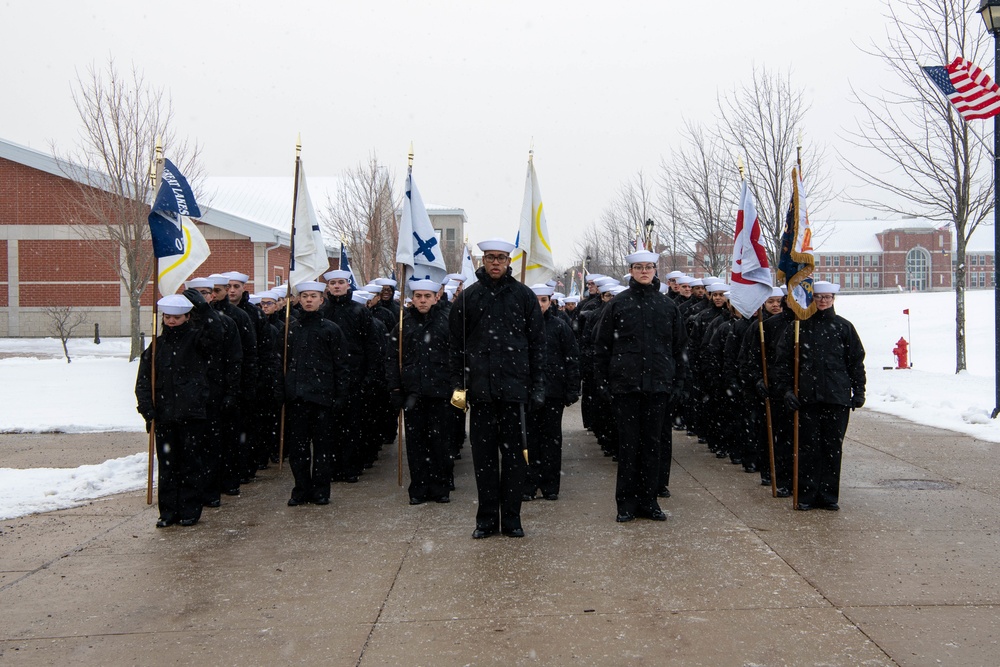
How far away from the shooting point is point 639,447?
723 cm

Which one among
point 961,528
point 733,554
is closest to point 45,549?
point 733,554

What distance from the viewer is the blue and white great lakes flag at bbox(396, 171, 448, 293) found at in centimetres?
917

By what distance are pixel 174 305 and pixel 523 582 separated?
3677 mm

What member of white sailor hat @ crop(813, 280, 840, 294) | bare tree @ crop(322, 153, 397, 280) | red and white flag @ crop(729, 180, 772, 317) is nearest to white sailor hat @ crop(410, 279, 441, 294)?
red and white flag @ crop(729, 180, 772, 317)

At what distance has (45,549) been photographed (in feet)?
21.8

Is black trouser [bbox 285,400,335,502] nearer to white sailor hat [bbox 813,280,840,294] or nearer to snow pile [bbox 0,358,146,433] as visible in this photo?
white sailor hat [bbox 813,280,840,294]

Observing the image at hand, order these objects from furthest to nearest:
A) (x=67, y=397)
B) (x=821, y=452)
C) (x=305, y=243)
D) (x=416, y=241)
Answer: (x=67, y=397), (x=305, y=243), (x=416, y=241), (x=821, y=452)

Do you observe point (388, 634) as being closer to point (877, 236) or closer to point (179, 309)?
point (179, 309)

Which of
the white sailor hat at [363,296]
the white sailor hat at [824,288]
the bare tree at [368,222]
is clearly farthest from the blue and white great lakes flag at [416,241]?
the bare tree at [368,222]

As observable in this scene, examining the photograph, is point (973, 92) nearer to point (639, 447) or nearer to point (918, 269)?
point (639, 447)

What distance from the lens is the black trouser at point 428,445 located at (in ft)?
26.2

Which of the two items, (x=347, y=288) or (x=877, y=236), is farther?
(x=877, y=236)

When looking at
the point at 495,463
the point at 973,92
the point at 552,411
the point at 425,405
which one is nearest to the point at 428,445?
the point at 425,405

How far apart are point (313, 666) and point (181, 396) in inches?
137
